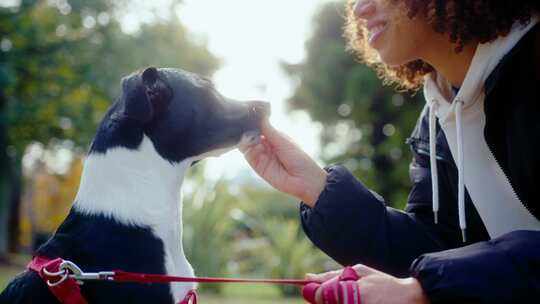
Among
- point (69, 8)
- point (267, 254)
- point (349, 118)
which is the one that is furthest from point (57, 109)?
point (349, 118)

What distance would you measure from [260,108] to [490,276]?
1033 millimetres

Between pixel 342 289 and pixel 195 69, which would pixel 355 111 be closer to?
pixel 195 69

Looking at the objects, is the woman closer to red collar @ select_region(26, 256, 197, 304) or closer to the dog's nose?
the dog's nose

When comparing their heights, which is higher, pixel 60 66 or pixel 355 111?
pixel 60 66

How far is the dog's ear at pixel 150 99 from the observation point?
6.86 feet

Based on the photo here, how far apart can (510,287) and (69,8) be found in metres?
15.4

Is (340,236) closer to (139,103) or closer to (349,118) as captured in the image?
(139,103)

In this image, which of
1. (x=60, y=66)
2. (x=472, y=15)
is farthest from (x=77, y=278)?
(x=60, y=66)

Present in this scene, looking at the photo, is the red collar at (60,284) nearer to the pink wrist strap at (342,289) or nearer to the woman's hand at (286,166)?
the pink wrist strap at (342,289)

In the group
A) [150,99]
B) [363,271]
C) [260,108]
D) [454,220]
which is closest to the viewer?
[363,271]

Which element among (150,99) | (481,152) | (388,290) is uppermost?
(150,99)

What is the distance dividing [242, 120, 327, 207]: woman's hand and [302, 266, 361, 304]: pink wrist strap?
Result: 2.33ft

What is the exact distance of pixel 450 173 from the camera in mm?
2525

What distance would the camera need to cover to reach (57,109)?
52.3 ft
